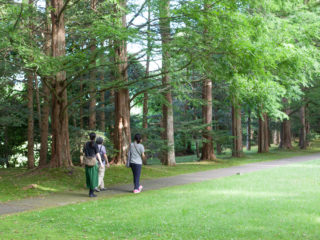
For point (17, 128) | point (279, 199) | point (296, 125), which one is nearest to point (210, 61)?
point (279, 199)

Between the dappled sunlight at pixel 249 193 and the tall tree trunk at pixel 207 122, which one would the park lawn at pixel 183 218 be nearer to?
the dappled sunlight at pixel 249 193

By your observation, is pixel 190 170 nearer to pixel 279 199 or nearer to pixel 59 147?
pixel 59 147

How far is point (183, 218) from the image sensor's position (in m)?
6.53

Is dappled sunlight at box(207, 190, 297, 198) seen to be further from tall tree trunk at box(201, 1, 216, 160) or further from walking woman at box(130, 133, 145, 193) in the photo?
tall tree trunk at box(201, 1, 216, 160)

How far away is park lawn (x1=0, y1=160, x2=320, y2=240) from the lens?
5.52 m

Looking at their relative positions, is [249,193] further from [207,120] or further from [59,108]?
[207,120]

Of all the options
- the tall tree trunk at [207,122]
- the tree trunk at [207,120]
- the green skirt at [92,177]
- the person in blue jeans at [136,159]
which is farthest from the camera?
the tree trunk at [207,120]

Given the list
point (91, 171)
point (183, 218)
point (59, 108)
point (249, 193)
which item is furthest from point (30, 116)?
point (183, 218)

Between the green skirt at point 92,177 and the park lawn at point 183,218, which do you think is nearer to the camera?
the park lawn at point 183,218

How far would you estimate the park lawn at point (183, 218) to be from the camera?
552cm

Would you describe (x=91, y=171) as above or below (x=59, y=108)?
below

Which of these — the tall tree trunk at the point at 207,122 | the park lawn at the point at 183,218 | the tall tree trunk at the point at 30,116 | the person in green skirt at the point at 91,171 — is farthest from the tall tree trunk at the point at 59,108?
the tall tree trunk at the point at 207,122

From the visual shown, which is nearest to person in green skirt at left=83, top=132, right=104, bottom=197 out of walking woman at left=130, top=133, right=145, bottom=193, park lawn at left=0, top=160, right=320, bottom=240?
walking woman at left=130, top=133, right=145, bottom=193

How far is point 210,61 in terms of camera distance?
11.2m
